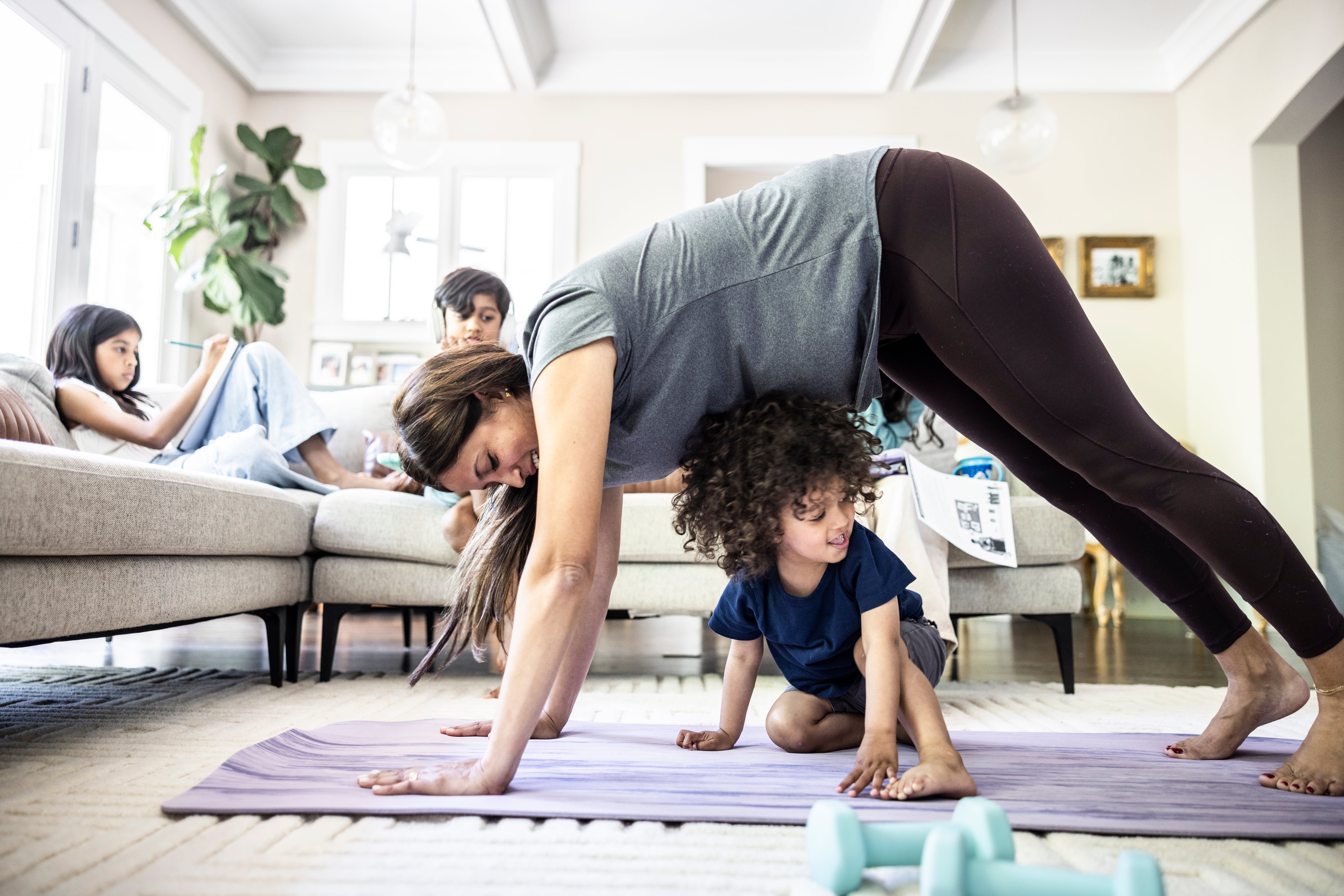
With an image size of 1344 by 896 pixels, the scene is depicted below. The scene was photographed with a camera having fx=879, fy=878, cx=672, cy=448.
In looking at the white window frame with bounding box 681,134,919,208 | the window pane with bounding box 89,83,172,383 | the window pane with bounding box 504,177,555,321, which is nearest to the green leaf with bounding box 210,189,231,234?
the window pane with bounding box 89,83,172,383

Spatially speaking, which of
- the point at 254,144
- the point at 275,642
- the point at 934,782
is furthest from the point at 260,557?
the point at 254,144

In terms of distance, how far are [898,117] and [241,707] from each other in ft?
14.3

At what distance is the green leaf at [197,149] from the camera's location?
4074mm

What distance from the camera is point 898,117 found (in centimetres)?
Result: 476

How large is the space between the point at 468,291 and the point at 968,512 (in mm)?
1395

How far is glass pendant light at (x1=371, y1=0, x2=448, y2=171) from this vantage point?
3.86m

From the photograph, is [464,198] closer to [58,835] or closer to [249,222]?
[249,222]

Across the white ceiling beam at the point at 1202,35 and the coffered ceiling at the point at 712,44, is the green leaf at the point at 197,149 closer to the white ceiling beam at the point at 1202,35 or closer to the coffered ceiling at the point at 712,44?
the coffered ceiling at the point at 712,44

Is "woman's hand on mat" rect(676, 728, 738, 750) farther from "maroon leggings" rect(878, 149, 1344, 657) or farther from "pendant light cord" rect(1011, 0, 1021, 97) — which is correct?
"pendant light cord" rect(1011, 0, 1021, 97)

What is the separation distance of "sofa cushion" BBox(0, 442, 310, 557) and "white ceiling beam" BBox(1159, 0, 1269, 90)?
4.46m

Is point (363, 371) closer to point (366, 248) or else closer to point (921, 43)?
point (366, 248)

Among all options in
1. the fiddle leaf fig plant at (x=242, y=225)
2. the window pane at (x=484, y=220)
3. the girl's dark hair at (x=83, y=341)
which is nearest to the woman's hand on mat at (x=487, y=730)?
the girl's dark hair at (x=83, y=341)

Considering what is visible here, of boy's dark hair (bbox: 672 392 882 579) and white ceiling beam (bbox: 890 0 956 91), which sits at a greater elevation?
white ceiling beam (bbox: 890 0 956 91)

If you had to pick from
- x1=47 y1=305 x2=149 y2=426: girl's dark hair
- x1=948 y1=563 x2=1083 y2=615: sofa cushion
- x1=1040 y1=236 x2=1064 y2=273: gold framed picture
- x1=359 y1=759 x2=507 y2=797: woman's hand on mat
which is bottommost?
x1=359 y1=759 x2=507 y2=797: woman's hand on mat
